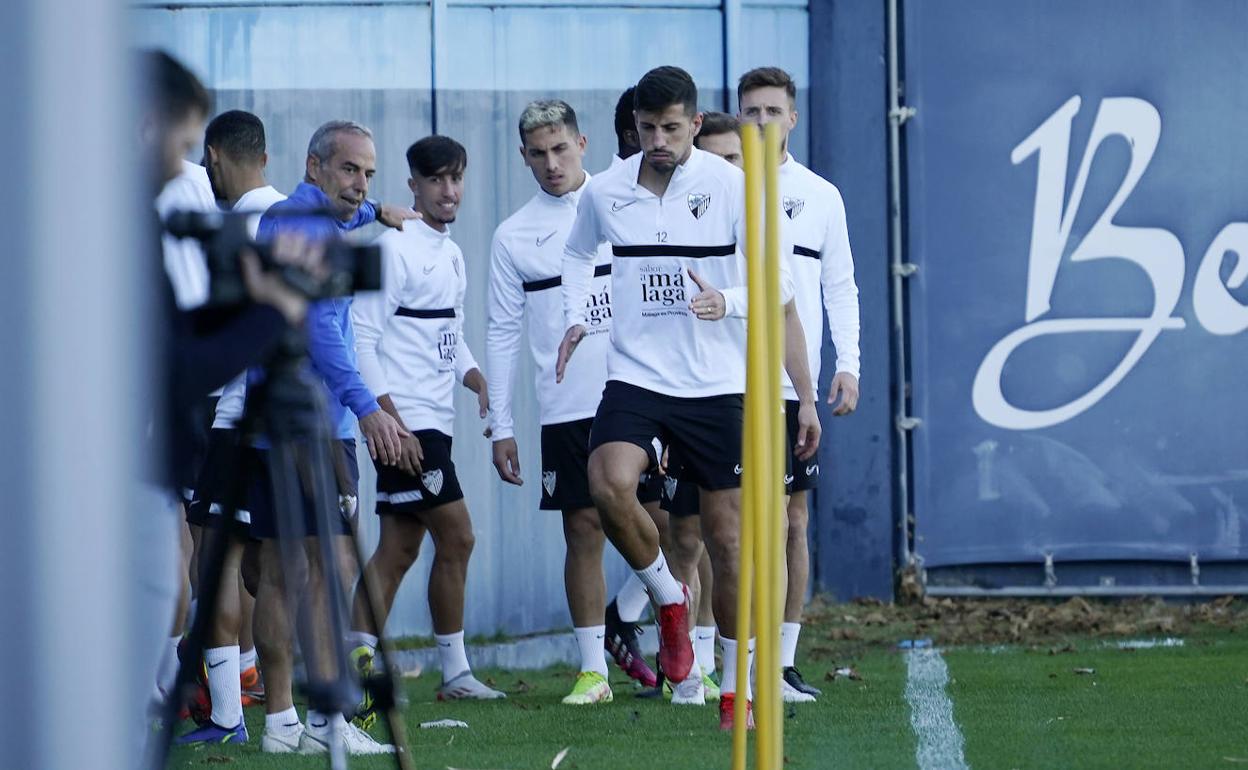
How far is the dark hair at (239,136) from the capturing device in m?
6.14

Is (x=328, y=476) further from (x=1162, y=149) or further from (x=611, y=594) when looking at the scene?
(x=1162, y=149)

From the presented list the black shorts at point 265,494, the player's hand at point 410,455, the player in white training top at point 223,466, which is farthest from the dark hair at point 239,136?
the player's hand at point 410,455

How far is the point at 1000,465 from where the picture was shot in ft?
31.7

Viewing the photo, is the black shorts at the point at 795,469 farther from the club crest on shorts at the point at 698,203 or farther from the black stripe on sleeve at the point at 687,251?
the club crest on shorts at the point at 698,203

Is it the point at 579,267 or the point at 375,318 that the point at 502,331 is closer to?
the point at 375,318

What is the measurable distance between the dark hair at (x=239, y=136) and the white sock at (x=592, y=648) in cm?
216

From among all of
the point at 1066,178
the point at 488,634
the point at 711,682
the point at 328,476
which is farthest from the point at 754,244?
the point at 1066,178

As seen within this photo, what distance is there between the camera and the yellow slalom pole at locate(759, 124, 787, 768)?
11.6 feet

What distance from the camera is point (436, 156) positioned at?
24.3 ft

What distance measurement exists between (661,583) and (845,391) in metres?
1.11

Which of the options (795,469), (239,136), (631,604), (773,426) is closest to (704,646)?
(631,604)

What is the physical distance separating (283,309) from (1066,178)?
24.1ft

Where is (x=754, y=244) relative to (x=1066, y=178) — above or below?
below

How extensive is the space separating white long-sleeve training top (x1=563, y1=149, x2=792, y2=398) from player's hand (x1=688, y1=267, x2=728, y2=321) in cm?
38
